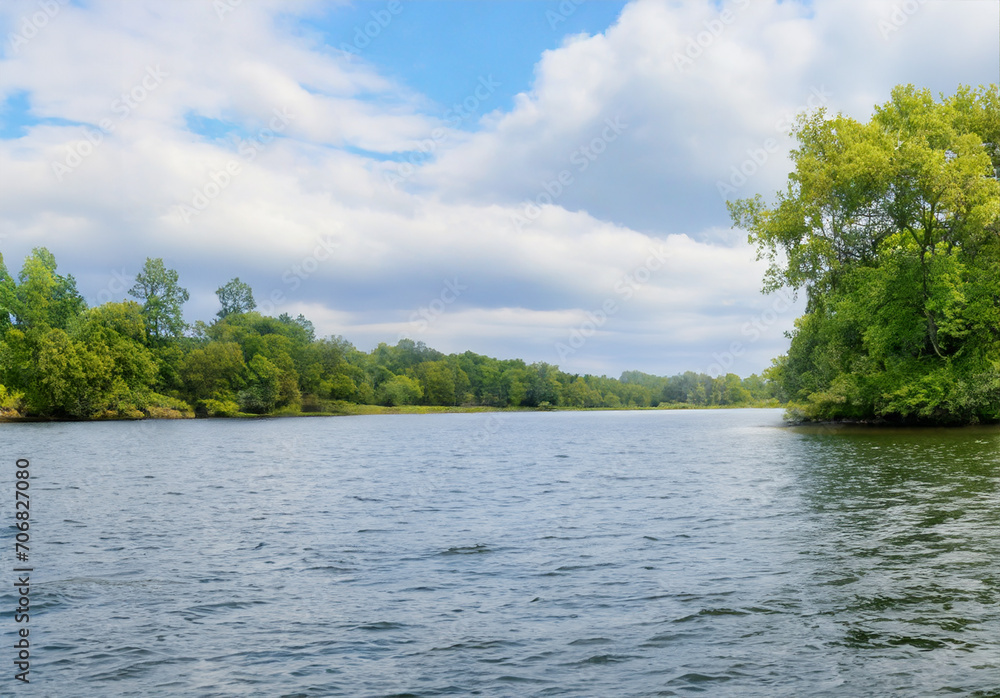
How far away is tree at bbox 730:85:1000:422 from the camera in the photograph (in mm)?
52219

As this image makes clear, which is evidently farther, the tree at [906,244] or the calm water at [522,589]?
the tree at [906,244]

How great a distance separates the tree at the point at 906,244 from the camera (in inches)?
2056

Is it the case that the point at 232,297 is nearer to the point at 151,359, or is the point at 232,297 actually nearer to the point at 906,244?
the point at 151,359

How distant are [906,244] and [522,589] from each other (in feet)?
199

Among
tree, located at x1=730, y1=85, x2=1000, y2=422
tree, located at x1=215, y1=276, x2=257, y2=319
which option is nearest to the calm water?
tree, located at x1=730, y1=85, x2=1000, y2=422

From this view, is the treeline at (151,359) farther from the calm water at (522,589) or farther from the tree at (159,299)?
the calm water at (522,589)

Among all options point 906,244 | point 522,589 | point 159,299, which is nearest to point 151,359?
point 159,299

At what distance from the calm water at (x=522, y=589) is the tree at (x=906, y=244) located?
28.5 meters

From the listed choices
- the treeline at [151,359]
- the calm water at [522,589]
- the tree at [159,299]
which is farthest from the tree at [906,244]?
the tree at [159,299]

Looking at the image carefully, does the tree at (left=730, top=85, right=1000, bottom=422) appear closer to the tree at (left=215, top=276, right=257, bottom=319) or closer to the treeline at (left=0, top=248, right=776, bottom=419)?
the treeline at (left=0, top=248, right=776, bottom=419)

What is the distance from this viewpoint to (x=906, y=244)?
2411 inches

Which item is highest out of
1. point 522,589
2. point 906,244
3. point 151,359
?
point 906,244

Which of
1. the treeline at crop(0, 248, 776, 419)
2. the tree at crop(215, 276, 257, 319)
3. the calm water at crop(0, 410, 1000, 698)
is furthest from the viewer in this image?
the tree at crop(215, 276, 257, 319)

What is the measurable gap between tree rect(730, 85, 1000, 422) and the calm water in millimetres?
28484
